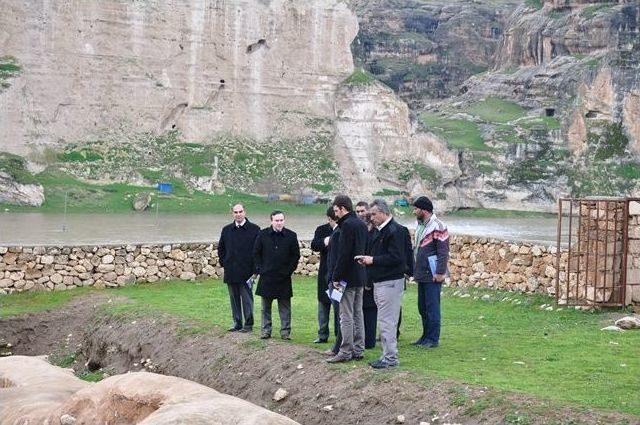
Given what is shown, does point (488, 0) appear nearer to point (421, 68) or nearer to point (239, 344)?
point (421, 68)

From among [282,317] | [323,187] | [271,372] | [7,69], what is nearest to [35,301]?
[282,317]

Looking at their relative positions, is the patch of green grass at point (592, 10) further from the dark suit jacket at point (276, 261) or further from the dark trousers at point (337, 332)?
the dark trousers at point (337, 332)

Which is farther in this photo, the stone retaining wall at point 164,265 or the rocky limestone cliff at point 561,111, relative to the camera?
the rocky limestone cliff at point 561,111

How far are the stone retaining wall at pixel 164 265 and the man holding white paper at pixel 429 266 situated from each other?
4.93 meters

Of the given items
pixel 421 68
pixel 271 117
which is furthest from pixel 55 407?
pixel 421 68

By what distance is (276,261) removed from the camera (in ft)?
49.8

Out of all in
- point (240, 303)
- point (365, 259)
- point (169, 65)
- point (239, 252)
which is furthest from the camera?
point (169, 65)

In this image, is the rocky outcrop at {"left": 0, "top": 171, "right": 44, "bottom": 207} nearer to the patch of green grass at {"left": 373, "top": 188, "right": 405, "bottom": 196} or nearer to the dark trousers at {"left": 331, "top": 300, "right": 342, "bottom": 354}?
the patch of green grass at {"left": 373, "top": 188, "right": 405, "bottom": 196}

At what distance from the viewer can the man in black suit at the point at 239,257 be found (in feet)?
52.0

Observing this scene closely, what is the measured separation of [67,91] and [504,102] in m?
50.6

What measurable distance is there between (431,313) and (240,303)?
9.57 feet

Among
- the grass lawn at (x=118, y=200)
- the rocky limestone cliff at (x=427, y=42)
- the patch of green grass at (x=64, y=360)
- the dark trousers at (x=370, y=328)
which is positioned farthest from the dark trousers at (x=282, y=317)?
the rocky limestone cliff at (x=427, y=42)

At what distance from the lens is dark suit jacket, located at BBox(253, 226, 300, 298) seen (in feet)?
49.7

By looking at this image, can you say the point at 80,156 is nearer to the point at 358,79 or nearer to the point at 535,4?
the point at 358,79
